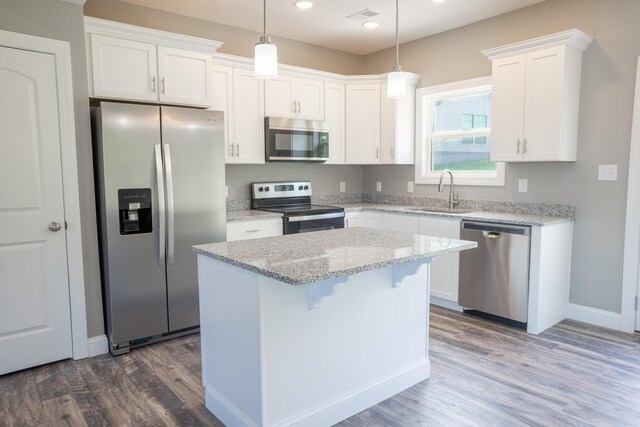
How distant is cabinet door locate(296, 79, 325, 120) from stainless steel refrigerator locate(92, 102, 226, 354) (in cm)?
129

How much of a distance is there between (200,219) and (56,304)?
1.09 metres

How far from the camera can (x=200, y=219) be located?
131 inches

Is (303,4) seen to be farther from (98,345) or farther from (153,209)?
(98,345)

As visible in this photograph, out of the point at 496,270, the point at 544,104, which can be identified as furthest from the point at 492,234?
the point at 544,104

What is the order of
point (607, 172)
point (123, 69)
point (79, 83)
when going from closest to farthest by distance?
point (79, 83) < point (123, 69) < point (607, 172)

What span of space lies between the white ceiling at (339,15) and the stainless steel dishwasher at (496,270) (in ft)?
6.13

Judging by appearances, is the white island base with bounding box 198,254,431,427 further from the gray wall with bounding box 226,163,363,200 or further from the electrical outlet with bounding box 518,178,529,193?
the gray wall with bounding box 226,163,363,200

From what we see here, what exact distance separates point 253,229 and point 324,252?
1804 mm

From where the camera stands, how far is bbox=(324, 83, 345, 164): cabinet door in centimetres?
466

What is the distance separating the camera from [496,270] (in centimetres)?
354

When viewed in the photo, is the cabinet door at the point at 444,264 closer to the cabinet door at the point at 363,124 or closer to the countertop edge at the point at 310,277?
the cabinet door at the point at 363,124

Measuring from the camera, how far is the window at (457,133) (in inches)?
166

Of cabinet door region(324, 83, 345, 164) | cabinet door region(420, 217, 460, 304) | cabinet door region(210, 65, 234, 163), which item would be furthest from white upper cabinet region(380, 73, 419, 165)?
cabinet door region(210, 65, 234, 163)

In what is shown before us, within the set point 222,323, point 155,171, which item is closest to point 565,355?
point 222,323
